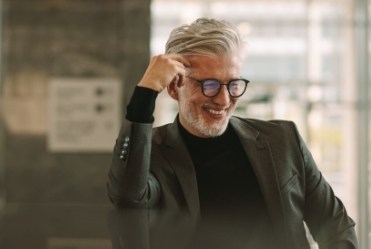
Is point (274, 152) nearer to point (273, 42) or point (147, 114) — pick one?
point (147, 114)

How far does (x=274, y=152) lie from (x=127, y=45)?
444cm

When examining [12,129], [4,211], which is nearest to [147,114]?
[4,211]

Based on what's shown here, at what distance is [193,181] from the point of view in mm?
1409

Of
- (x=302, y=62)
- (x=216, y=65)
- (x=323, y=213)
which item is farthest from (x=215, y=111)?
(x=302, y=62)

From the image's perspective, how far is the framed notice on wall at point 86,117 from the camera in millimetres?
5801

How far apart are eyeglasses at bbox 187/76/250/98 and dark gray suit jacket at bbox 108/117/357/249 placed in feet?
0.52

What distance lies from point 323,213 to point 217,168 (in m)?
0.29

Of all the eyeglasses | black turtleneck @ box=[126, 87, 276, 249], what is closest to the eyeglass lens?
the eyeglasses

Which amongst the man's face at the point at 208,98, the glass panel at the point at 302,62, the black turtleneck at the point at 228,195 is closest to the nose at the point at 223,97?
the man's face at the point at 208,98

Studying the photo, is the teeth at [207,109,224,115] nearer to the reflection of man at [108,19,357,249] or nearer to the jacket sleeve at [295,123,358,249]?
the reflection of man at [108,19,357,249]

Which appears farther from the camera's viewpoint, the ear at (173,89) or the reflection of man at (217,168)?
the ear at (173,89)

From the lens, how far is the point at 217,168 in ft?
4.93

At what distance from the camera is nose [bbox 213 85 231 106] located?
1.30m

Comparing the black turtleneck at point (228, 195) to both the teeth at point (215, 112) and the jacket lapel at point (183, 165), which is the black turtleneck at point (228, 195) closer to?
the jacket lapel at point (183, 165)
